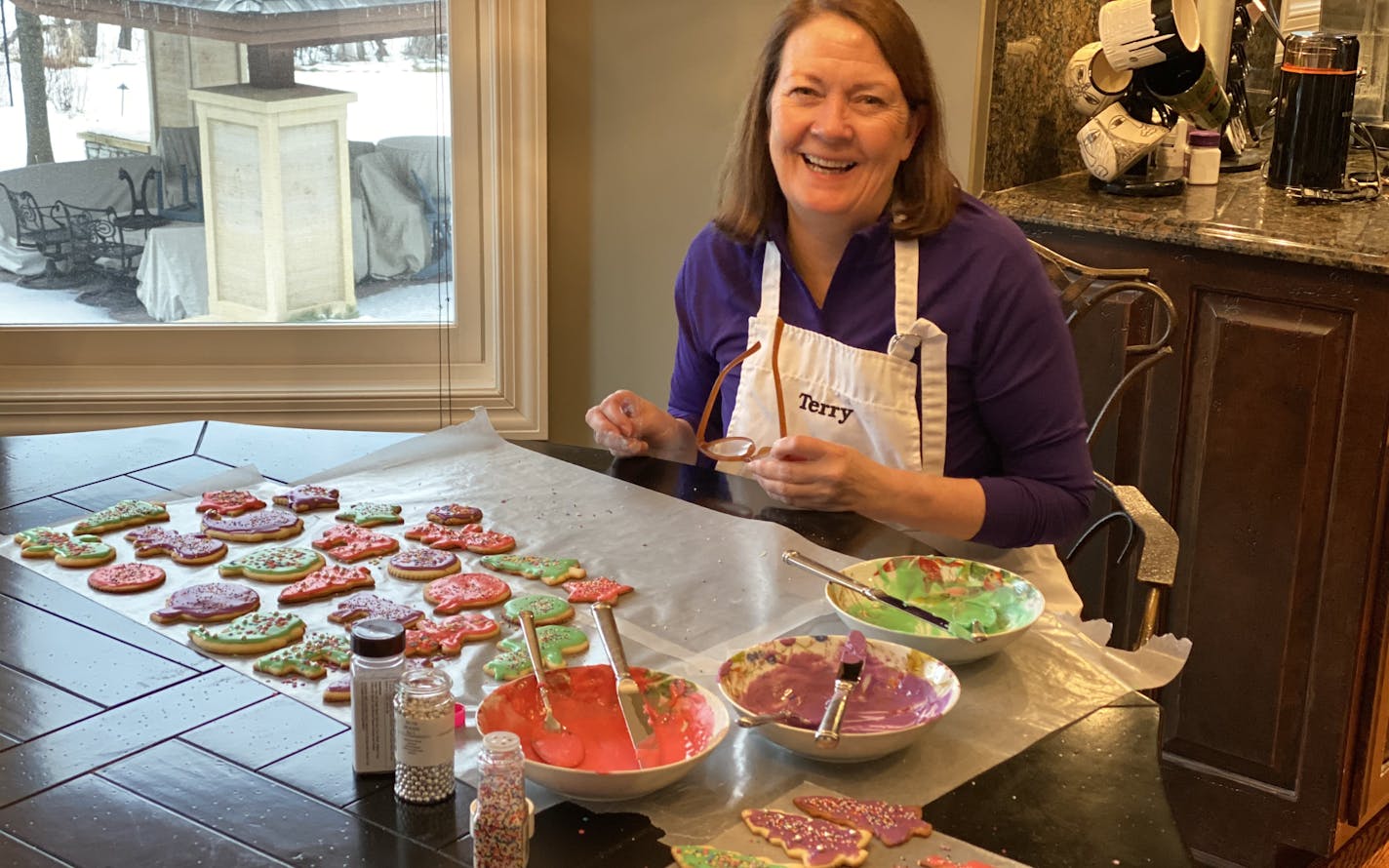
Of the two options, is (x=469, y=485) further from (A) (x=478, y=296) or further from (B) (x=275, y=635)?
(A) (x=478, y=296)

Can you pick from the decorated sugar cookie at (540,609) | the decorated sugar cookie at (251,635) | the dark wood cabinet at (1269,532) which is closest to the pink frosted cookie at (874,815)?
the decorated sugar cookie at (540,609)

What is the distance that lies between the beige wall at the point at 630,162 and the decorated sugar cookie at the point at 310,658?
1.62m

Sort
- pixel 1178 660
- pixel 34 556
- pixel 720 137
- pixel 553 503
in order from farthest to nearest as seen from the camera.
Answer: pixel 720 137 → pixel 553 503 → pixel 34 556 → pixel 1178 660

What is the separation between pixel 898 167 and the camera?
194 cm

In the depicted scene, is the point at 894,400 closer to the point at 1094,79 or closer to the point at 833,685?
the point at 833,685

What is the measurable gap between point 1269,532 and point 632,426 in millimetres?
1109

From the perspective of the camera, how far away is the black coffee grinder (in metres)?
2.50

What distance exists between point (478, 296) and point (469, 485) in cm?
114

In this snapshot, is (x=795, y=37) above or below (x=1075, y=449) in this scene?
above

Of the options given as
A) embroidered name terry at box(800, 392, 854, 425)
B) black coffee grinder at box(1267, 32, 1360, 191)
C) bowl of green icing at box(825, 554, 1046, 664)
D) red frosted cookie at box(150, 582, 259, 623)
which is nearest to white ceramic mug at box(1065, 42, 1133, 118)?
black coffee grinder at box(1267, 32, 1360, 191)

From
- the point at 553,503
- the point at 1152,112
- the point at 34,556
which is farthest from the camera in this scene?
the point at 1152,112

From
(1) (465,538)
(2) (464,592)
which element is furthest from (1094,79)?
(2) (464,592)

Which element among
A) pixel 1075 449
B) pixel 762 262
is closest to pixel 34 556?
pixel 762 262

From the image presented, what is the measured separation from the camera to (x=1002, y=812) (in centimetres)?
112
